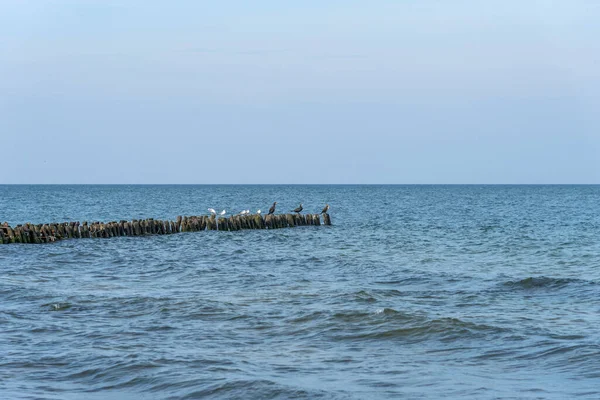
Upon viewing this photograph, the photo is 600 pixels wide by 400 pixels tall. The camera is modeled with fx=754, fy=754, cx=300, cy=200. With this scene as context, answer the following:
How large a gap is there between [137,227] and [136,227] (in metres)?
0.05

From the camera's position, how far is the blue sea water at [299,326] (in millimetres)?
9672

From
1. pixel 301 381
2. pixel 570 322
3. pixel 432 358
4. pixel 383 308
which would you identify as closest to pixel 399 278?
pixel 383 308

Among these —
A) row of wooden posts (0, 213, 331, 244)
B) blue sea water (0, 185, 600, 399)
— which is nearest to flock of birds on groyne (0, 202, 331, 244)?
row of wooden posts (0, 213, 331, 244)

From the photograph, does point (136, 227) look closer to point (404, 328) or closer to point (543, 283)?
point (543, 283)

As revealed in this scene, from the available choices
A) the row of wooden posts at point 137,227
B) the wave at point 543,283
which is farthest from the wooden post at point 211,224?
the wave at point 543,283

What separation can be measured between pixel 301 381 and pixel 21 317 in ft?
22.5

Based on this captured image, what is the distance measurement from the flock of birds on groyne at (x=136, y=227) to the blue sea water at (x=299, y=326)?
4.14m

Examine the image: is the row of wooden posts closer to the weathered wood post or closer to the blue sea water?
the weathered wood post

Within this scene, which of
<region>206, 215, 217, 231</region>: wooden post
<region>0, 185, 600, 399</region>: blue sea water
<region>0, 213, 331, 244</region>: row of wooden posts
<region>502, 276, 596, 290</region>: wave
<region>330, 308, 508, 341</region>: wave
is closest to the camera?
<region>0, 185, 600, 399</region>: blue sea water

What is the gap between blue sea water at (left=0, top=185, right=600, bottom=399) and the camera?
9672 millimetres

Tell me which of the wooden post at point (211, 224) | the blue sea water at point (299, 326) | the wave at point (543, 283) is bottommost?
the blue sea water at point (299, 326)

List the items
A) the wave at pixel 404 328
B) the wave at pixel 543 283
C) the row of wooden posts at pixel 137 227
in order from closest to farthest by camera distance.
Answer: the wave at pixel 404 328 < the wave at pixel 543 283 < the row of wooden posts at pixel 137 227

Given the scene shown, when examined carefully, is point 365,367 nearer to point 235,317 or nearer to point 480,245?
point 235,317

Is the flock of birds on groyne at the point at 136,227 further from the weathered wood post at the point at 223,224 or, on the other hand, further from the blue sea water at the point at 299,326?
the blue sea water at the point at 299,326
